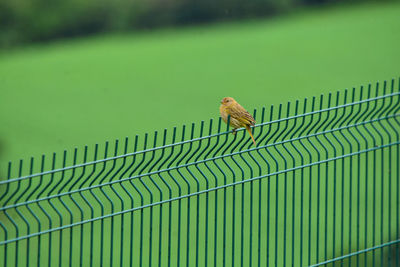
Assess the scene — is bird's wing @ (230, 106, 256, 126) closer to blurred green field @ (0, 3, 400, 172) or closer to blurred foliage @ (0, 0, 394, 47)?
blurred green field @ (0, 3, 400, 172)

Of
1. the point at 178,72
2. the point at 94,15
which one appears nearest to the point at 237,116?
the point at 178,72

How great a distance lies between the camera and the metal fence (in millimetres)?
7031

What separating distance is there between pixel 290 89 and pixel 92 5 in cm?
1476

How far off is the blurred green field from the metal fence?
8035 mm

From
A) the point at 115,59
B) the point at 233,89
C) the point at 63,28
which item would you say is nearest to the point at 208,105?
the point at 233,89

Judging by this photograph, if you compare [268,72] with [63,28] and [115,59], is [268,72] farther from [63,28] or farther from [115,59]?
[63,28]

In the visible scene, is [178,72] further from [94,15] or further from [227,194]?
[227,194]

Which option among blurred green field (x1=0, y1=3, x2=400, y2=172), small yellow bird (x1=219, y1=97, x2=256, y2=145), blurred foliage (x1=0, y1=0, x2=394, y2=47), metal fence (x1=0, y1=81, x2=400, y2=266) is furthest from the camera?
blurred foliage (x1=0, y1=0, x2=394, y2=47)

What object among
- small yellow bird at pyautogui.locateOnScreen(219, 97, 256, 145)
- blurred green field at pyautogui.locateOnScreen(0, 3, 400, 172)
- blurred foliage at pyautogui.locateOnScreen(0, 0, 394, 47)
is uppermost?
small yellow bird at pyautogui.locateOnScreen(219, 97, 256, 145)

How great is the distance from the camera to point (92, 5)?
169 feet

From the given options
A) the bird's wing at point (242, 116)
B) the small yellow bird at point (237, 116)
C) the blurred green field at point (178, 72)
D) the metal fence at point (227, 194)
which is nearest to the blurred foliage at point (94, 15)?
the blurred green field at point (178, 72)

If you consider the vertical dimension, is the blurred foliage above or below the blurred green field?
above

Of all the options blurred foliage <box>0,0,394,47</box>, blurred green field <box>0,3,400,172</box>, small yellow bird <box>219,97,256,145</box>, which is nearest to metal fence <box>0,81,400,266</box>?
small yellow bird <box>219,97,256,145</box>

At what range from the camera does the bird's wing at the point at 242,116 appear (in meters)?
9.46
